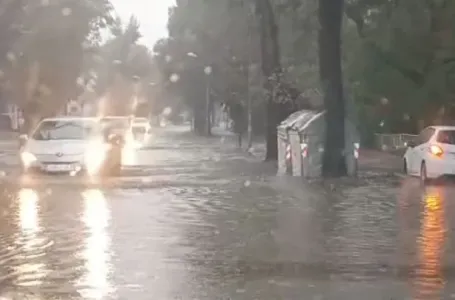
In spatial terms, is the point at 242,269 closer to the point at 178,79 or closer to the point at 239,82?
the point at 239,82

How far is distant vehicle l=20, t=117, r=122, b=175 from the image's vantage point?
89.7ft

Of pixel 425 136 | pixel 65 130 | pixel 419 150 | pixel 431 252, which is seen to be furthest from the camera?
pixel 65 130

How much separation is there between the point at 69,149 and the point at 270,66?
1593 cm

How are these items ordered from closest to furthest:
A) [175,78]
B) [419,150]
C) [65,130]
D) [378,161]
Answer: [419,150], [65,130], [378,161], [175,78]

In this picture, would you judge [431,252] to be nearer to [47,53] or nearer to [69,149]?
[69,149]

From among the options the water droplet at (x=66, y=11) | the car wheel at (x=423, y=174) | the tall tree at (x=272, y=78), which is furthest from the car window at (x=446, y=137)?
the water droplet at (x=66, y=11)

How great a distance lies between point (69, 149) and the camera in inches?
1077

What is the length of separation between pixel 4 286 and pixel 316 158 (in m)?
20.4

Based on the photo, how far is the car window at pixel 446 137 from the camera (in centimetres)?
2658

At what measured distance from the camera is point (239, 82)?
207ft

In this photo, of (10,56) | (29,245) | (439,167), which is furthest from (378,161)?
(10,56)

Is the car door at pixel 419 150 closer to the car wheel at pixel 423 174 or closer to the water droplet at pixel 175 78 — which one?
the car wheel at pixel 423 174

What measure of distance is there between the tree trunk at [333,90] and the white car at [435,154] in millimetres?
2209

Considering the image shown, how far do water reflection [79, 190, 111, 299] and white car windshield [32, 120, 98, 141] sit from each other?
7.94m
